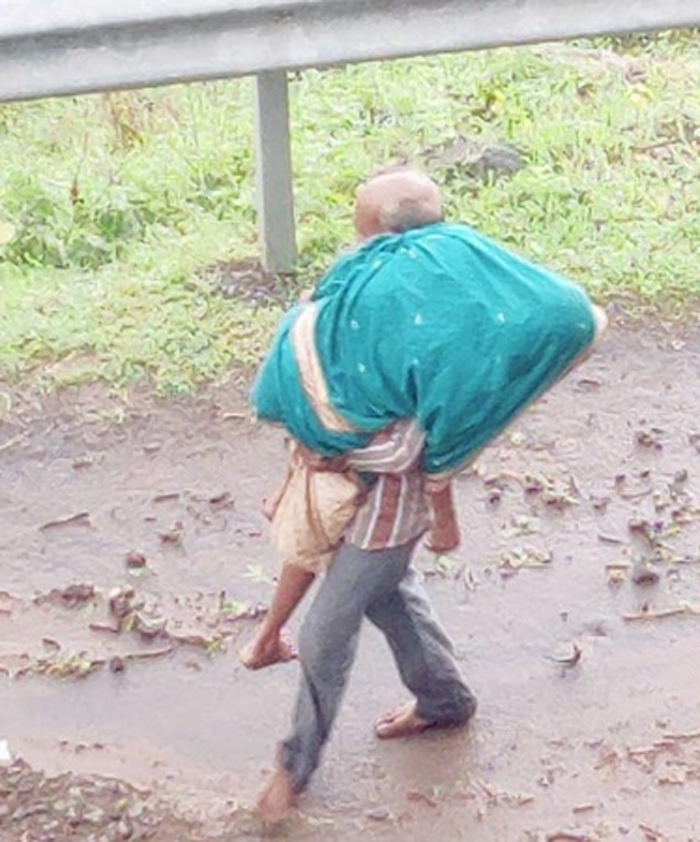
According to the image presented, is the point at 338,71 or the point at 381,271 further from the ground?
the point at 381,271

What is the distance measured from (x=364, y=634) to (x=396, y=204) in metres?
1.49

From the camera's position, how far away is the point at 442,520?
4254 millimetres

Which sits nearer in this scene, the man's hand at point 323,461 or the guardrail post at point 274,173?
the man's hand at point 323,461

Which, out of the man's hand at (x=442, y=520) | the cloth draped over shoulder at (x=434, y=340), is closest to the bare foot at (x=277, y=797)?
the man's hand at (x=442, y=520)

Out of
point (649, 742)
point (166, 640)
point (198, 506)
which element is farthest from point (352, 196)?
point (649, 742)

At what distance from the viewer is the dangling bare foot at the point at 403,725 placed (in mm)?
4750

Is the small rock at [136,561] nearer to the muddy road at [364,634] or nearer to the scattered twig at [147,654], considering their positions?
the muddy road at [364,634]

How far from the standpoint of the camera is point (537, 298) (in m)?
3.92

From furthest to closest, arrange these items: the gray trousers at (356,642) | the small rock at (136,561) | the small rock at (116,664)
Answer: the small rock at (136,561) < the small rock at (116,664) < the gray trousers at (356,642)

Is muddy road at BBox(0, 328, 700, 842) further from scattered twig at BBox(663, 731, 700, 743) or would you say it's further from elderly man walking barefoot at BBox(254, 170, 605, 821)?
elderly man walking barefoot at BBox(254, 170, 605, 821)

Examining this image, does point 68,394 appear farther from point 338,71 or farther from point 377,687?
point 338,71

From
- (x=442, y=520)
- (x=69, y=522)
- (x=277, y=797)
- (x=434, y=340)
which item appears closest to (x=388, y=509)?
(x=442, y=520)

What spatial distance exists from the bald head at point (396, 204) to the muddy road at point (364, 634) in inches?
51.2

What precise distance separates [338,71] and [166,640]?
3914 millimetres
